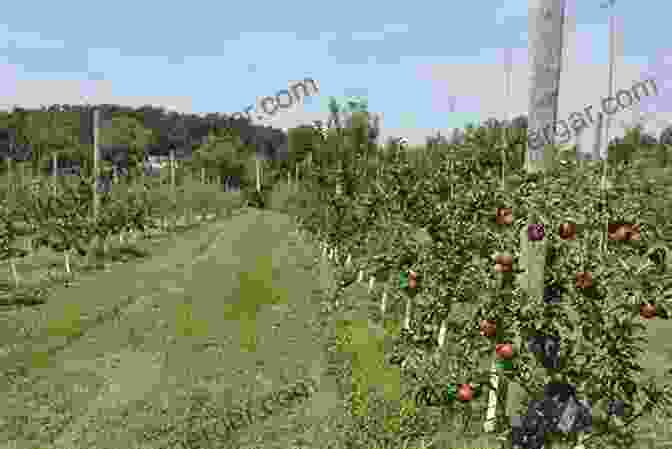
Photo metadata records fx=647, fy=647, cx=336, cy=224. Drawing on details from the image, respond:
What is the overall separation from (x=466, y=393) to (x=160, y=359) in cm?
868

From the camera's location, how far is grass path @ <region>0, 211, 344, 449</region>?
972 centimetres

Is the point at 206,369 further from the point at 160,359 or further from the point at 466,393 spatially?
the point at 466,393

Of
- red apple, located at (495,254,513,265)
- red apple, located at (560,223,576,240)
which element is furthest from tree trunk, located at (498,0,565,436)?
red apple, located at (495,254,513,265)

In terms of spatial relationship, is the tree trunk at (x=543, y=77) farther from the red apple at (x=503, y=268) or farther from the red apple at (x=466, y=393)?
the red apple at (x=466, y=393)

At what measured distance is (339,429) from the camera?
923 centimetres

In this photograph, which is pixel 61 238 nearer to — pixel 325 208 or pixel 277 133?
pixel 325 208

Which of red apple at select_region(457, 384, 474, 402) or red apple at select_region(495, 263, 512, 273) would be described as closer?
red apple at select_region(495, 263, 512, 273)

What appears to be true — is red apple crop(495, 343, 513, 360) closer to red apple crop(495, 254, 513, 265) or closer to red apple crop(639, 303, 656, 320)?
red apple crop(495, 254, 513, 265)

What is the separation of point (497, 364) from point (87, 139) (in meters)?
111

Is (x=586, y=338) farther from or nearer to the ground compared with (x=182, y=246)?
farther from the ground

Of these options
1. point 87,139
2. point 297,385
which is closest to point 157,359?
point 297,385

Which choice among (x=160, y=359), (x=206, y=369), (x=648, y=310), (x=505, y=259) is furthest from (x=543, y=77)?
(x=160, y=359)

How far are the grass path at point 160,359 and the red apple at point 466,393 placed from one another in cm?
420

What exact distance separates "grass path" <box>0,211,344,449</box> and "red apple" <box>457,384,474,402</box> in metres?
4.20
